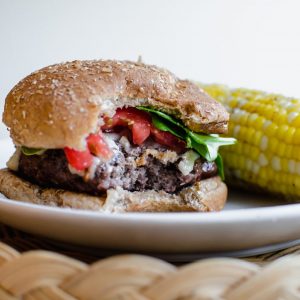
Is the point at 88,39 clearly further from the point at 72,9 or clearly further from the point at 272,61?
the point at 272,61

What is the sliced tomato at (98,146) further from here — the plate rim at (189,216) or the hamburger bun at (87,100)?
the plate rim at (189,216)

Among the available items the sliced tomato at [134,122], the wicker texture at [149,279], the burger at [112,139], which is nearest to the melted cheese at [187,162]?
the burger at [112,139]

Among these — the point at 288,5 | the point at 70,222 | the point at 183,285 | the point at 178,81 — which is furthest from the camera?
the point at 288,5

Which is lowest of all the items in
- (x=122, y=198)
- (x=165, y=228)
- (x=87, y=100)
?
(x=122, y=198)

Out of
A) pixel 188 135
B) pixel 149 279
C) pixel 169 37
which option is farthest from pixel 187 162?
pixel 169 37

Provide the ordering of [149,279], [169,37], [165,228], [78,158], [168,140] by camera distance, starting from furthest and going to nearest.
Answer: [169,37] < [168,140] < [78,158] < [165,228] < [149,279]

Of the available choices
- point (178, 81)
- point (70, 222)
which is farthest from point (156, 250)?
point (178, 81)

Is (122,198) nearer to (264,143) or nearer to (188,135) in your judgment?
(188,135)
